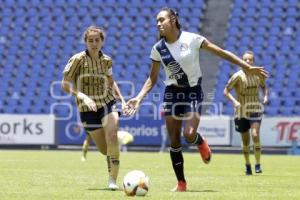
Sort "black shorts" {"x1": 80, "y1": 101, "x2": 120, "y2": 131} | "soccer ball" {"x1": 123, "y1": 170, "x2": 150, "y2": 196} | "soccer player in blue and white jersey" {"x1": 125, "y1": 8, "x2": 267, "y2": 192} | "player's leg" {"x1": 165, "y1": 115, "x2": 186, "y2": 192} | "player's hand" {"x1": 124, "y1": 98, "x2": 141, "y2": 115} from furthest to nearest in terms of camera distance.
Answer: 1. "black shorts" {"x1": 80, "y1": 101, "x2": 120, "y2": 131}
2. "player's leg" {"x1": 165, "y1": 115, "x2": 186, "y2": 192}
3. "soccer player in blue and white jersey" {"x1": 125, "y1": 8, "x2": 267, "y2": 192}
4. "player's hand" {"x1": 124, "y1": 98, "x2": 141, "y2": 115}
5. "soccer ball" {"x1": 123, "y1": 170, "x2": 150, "y2": 196}

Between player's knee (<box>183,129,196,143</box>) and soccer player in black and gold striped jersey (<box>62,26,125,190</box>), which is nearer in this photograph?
player's knee (<box>183,129,196,143</box>)

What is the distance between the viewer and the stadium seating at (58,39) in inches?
1411

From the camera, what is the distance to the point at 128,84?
34969 millimetres

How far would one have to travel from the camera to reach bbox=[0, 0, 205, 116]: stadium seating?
35844 mm

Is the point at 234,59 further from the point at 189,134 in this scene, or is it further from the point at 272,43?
the point at 272,43

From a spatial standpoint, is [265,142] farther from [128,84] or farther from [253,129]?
[253,129]

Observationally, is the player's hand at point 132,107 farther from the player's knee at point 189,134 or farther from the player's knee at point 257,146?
the player's knee at point 257,146

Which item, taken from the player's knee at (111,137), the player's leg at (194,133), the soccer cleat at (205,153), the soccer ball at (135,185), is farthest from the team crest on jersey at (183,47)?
the soccer ball at (135,185)

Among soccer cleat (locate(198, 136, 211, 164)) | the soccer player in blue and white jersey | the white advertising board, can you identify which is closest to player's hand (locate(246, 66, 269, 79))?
the soccer player in blue and white jersey

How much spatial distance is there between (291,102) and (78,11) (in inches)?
467

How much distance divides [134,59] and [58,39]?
422cm

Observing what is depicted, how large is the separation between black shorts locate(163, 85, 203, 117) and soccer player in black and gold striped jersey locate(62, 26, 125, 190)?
80cm

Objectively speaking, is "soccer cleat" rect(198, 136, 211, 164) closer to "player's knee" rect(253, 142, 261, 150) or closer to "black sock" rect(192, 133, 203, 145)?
"black sock" rect(192, 133, 203, 145)

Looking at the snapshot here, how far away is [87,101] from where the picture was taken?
439 inches
